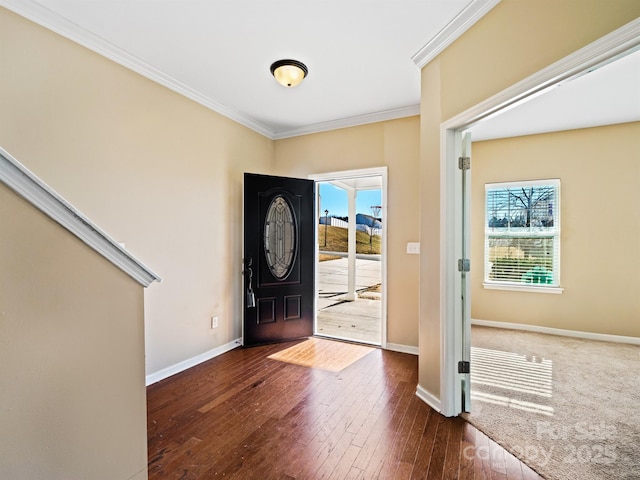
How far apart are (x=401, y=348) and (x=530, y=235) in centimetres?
255

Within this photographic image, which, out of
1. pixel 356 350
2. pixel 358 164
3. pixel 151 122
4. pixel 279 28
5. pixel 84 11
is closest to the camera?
pixel 84 11

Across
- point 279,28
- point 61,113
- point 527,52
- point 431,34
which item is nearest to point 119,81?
point 61,113

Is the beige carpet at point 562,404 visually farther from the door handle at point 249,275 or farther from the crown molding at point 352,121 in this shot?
the crown molding at point 352,121

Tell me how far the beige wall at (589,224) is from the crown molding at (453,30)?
263 centimetres

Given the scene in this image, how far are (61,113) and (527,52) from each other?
9.60 ft

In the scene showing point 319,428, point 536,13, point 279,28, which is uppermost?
point 279,28

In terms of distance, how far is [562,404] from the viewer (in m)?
2.31

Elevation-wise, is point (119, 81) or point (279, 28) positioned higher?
point (279, 28)

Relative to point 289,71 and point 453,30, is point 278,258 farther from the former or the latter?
point 453,30

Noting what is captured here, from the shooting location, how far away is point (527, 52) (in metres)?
1.58

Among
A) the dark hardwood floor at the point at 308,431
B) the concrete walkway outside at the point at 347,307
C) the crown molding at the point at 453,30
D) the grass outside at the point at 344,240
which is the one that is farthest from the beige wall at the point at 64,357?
the grass outside at the point at 344,240

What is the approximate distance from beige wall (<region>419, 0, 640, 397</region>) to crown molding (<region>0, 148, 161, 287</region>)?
1970 millimetres

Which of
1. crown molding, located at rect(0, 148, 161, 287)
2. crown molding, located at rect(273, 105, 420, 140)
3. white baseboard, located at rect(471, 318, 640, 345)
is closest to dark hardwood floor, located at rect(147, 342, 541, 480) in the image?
crown molding, located at rect(0, 148, 161, 287)

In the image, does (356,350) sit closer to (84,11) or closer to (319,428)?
(319,428)
